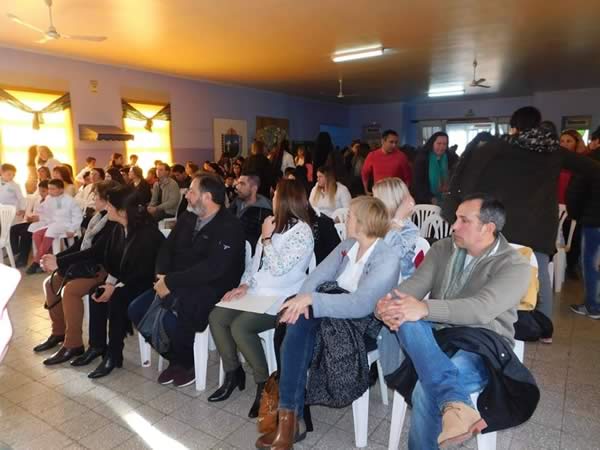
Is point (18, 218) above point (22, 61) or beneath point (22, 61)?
beneath

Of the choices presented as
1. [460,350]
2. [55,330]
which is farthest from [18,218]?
[460,350]

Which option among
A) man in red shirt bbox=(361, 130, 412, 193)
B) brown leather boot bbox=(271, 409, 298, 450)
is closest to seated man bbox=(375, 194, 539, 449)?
brown leather boot bbox=(271, 409, 298, 450)

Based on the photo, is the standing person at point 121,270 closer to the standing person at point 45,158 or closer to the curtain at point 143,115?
the standing person at point 45,158

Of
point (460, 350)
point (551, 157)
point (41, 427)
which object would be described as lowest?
point (41, 427)

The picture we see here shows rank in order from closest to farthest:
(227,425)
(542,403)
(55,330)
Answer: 1. (227,425)
2. (542,403)
3. (55,330)

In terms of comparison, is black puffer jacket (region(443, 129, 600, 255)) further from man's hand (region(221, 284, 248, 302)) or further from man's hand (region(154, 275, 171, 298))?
man's hand (region(154, 275, 171, 298))

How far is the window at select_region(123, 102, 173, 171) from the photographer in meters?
8.16

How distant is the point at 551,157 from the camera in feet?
7.82

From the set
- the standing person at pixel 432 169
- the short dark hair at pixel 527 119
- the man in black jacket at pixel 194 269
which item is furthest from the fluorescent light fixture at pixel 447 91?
the man in black jacket at pixel 194 269

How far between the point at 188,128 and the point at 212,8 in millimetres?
4684

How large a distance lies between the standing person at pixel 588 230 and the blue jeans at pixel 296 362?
2.57 m

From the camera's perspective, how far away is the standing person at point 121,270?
8.75 ft

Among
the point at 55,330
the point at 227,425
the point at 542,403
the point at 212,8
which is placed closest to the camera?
the point at 227,425

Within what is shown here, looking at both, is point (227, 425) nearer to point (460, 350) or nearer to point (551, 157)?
point (460, 350)
